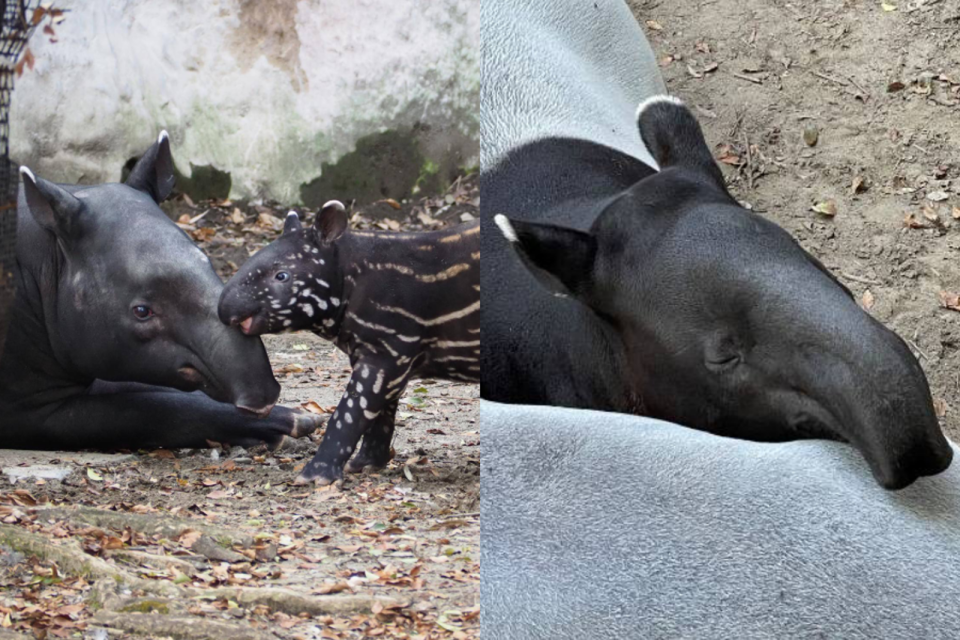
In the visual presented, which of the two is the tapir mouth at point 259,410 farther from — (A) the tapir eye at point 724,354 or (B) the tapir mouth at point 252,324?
(A) the tapir eye at point 724,354

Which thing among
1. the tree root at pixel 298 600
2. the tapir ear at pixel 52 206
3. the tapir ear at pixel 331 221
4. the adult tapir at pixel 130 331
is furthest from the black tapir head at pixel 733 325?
the tapir ear at pixel 52 206

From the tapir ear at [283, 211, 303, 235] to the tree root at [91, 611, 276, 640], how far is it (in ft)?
2.68

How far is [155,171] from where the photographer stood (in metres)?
2.47

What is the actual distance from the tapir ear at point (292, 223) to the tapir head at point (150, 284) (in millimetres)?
168

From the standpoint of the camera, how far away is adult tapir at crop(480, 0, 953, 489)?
73.4 inches

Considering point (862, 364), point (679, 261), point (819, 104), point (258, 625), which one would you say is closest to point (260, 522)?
point (258, 625)

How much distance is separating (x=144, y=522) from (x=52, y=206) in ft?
2.30

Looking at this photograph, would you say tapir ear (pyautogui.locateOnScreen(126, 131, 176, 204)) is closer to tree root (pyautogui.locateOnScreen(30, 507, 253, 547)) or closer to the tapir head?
the tapir head

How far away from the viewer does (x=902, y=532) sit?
71.3 inches

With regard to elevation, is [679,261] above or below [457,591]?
above

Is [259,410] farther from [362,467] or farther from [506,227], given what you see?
[506,227]

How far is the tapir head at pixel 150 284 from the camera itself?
252 cm

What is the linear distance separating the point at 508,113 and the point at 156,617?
1.33 metres

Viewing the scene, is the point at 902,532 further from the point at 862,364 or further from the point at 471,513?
the point at 471,513
